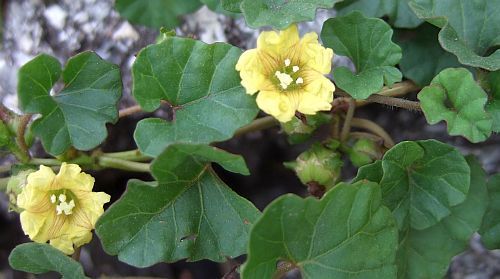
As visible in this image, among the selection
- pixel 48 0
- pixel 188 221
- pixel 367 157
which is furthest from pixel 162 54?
pixel 48 0

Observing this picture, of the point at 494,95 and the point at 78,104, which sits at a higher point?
the point at 78,104

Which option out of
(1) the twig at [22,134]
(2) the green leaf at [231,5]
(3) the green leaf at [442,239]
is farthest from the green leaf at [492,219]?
(1) the twig at [22,134]

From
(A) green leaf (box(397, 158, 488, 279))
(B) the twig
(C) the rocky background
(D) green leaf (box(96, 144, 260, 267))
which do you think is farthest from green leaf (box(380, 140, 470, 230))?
(B) the twig

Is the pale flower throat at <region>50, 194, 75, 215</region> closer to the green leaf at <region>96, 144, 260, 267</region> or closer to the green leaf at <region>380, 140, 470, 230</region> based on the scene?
the green leaf at <region>96, 144, 260, 267</region>

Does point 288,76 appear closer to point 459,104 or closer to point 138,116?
point 459,104

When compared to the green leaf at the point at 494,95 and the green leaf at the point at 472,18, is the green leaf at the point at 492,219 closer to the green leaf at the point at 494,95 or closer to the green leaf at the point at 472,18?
the green leaf at the point at 494,95

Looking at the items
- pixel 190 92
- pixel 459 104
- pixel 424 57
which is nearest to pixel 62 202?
pixel 190 92
